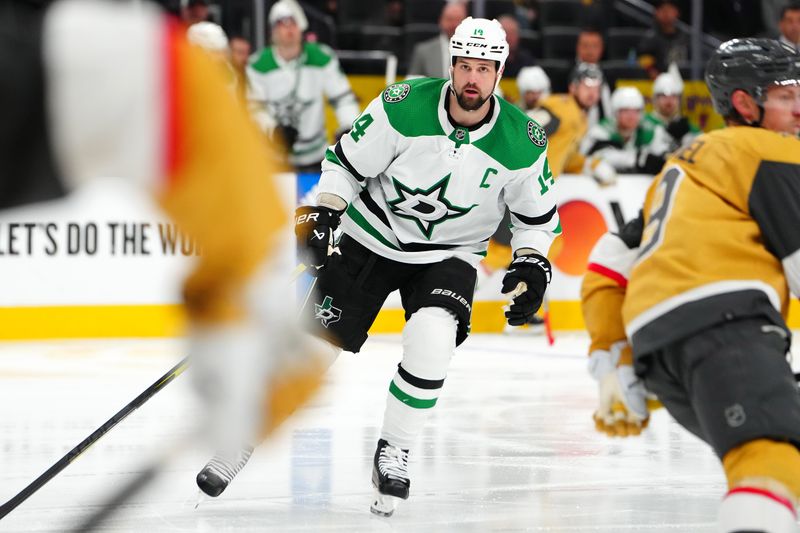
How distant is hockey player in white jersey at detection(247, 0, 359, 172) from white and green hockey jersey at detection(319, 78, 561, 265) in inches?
149

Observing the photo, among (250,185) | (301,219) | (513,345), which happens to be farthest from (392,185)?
(513,345)

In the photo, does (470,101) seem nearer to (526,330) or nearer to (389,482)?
(389,482)

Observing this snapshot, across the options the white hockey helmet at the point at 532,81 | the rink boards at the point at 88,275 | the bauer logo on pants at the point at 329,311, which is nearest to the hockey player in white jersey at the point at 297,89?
the rink boards at the point at 88,275

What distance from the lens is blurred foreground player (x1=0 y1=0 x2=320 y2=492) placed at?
2.40ft

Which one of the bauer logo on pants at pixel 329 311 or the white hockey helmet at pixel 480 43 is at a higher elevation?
the white hockey helmet at pixel 480 43

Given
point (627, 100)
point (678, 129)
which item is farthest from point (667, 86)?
point (627, 100)

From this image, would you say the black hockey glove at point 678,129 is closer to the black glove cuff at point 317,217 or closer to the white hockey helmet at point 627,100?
the white hockey helmet at point 627,100

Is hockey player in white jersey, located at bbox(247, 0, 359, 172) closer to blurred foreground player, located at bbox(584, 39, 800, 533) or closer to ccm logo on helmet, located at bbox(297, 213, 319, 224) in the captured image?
ccm logo on helmet, located at bbox(297, 213, 319, 224)

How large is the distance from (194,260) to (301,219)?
2.34 metres

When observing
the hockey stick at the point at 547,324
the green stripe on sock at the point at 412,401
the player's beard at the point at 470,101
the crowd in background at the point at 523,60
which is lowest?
the hockey stick at the point at 547,324

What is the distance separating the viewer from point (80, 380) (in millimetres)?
5074

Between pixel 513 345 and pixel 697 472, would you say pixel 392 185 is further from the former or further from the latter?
pixel 513 345

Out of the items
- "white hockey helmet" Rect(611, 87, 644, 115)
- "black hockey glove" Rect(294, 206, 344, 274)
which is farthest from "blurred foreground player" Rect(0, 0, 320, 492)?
"white hockey helmet" Rect(611, 87, 644, 115)

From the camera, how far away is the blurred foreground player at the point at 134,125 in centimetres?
73
